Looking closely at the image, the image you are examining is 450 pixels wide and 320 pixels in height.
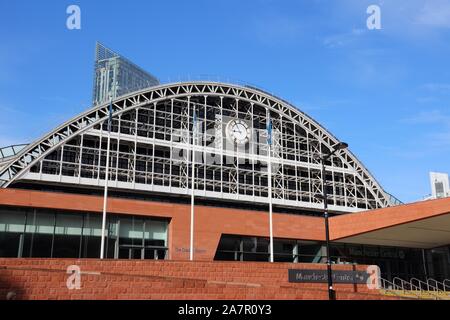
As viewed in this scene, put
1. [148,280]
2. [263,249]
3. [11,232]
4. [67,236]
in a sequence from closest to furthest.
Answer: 1. [148,280]
2. [11,232]
3. [67,236]
4. [263,249]

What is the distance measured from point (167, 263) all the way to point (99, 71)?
6756 inches

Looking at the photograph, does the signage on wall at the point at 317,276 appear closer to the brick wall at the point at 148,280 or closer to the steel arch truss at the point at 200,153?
the brick wall at the point at 148,280

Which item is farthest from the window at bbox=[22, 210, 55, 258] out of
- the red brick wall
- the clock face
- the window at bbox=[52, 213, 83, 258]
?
the clock face

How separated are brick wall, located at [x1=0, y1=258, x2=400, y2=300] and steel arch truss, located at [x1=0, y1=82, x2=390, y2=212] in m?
19.9

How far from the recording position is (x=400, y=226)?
140 feet

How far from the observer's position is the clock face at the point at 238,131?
6015 centimetres

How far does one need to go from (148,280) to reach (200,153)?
3131cm

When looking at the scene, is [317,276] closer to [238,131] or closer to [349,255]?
[349,255]

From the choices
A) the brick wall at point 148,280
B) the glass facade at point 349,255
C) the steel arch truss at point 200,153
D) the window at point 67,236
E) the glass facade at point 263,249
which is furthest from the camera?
the steel arch truss at point 200,153

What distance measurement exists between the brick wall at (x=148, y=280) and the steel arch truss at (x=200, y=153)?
19897mm

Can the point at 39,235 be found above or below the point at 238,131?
below

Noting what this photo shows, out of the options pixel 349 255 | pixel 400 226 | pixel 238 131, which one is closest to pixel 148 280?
pixel 400 226

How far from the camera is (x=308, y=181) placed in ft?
210

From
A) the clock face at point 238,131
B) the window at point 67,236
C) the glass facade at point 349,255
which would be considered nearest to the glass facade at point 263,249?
the glass facade at point 349,255
